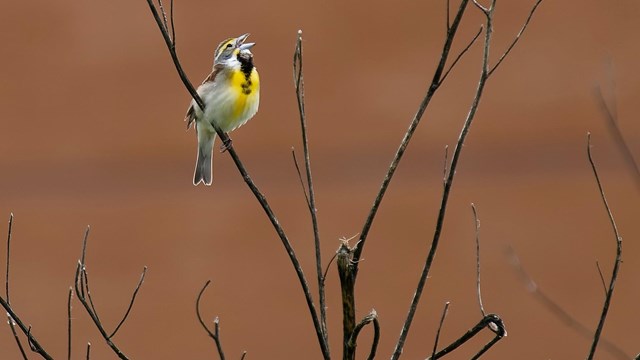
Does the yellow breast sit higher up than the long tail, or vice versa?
the yellow breast

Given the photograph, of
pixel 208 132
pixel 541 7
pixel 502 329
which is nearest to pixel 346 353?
pixel 502 329

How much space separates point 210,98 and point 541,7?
2239mm

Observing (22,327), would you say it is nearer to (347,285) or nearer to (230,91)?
(347,285)

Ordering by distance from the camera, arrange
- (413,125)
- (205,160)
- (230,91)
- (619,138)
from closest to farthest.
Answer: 1. (413,125)
2. (619,138)
3. (230,91)
4. (205,160)

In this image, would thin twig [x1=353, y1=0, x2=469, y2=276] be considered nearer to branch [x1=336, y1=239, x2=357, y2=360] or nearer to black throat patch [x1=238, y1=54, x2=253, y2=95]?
branch [x1=336, y1=239, x2=357, y2=360]

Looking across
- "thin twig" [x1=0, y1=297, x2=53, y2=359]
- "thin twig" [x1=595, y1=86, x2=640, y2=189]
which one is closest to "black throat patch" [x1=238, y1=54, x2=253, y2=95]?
"thin twig" [x1=595, y1=86, x2=640, y2=189]

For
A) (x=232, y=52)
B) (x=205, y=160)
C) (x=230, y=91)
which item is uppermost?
(x=232, y=52)

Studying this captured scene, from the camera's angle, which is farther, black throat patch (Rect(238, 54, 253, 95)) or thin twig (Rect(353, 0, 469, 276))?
black throat patch (Rect(238, 54, 253, 95))

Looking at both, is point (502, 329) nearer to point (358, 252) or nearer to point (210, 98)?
point (358, 252)

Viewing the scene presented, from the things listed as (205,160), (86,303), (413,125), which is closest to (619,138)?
(413,125)

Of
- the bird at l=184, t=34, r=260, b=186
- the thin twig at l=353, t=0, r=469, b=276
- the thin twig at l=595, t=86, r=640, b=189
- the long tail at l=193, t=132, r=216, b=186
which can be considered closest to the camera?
the thin twig at l=353, t=0, r=469, b=276

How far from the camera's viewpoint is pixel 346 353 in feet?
4.13

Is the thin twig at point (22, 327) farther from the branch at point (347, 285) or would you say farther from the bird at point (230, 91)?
the bird at point (230, 91)

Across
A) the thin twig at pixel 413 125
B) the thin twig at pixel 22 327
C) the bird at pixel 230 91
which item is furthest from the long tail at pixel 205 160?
the thin twig at pixel 413 125
